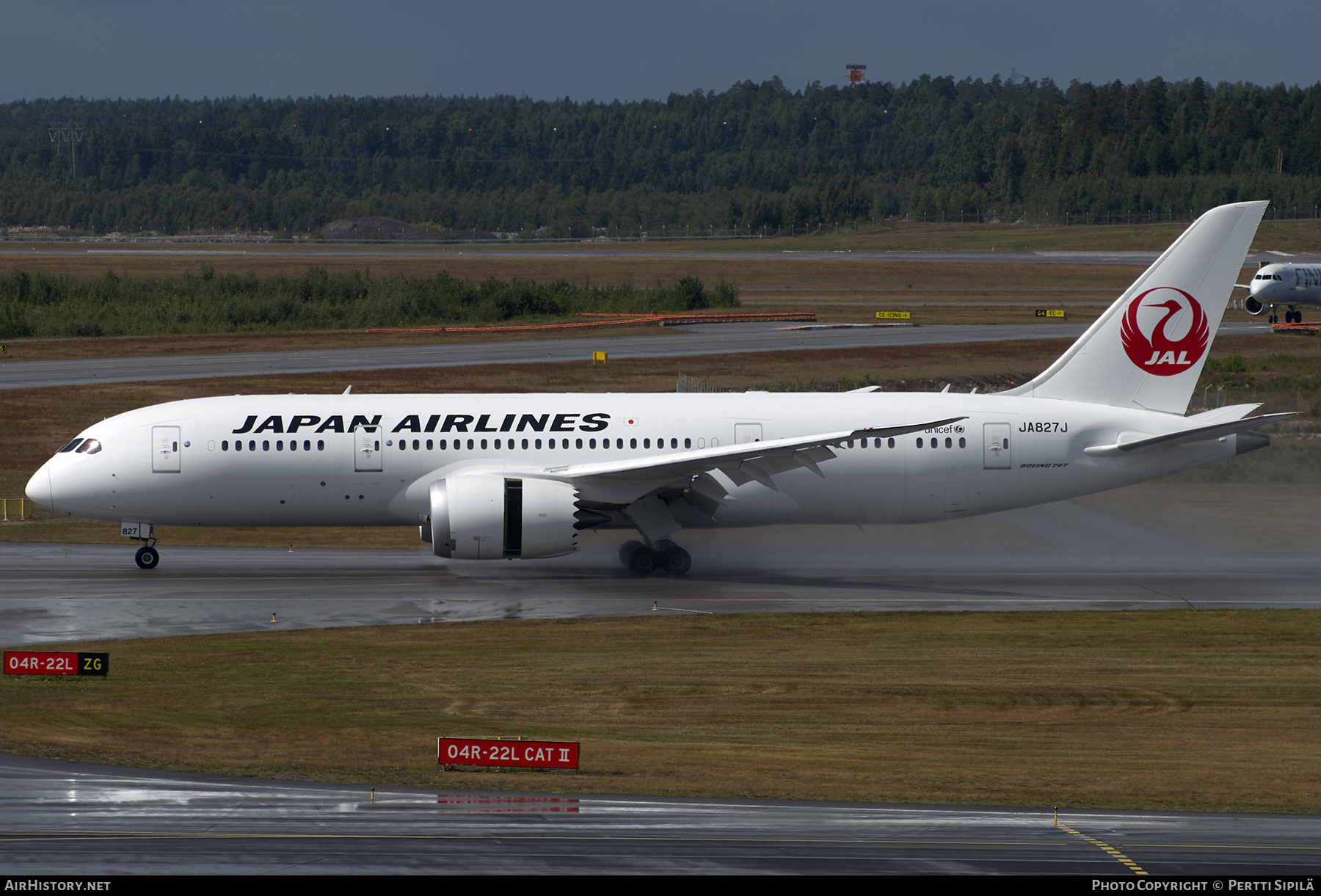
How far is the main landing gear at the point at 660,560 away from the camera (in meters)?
34.1

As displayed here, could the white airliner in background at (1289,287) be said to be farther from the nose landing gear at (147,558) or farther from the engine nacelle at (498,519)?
the nose landing gear at (147,558)

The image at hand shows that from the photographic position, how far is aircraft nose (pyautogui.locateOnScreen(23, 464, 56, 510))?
3375 cm

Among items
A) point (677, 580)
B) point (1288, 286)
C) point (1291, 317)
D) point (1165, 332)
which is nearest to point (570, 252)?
point (1288, 286)

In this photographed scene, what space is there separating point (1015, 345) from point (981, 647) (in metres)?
47.0

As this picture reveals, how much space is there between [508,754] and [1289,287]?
80656 millimetres

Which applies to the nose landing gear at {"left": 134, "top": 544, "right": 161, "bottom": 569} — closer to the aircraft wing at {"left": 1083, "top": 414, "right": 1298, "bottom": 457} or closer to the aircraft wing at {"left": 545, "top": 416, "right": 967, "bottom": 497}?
the aircraft wing at {"left": 545, "top": 416, "right": 967, "bottom": 497}

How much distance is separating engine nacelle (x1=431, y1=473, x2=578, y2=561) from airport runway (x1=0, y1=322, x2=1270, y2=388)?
35.0m

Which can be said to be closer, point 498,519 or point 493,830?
point 493,830

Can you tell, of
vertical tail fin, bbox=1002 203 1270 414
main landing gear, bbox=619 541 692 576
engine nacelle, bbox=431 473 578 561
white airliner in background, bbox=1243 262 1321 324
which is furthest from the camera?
white airliner in background, bbox=1243 262 1321 324

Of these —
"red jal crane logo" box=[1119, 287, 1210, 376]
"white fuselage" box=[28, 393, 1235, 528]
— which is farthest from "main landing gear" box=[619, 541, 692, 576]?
"red jal crane logo" box=[1119, 287, 1210, 376]

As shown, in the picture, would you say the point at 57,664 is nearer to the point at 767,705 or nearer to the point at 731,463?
the point at 767,705

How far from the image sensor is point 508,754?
18.3m

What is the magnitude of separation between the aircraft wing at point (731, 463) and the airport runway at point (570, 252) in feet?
335
